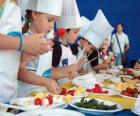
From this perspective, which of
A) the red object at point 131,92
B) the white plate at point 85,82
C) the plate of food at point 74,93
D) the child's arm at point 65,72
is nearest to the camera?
the plate of food at point 74,93

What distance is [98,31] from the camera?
321 cm

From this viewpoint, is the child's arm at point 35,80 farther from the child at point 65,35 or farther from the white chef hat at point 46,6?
the child at point 65,35

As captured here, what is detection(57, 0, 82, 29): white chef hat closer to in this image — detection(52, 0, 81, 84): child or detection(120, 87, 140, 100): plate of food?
detection(52, 0, 81, 84): child

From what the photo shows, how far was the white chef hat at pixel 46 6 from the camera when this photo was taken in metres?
2.04

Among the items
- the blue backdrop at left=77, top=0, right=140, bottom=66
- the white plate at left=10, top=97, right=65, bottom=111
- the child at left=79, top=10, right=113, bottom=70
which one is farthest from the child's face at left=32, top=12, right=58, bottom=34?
the blue backdrop at left=77, top=0, right=140, bottom=66

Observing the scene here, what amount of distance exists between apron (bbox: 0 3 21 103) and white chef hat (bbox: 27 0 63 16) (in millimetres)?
378

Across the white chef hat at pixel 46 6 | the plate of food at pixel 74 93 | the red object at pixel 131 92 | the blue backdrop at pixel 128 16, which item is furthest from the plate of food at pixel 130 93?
the blue backdrop at pixel 128 16

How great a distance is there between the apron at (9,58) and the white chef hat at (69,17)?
833 millimetres

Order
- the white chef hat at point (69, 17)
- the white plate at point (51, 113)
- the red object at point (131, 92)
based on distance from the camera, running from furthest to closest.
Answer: the white chef hat at point (69, 17)
the red object at point (131, 92)
the white plate at point (51, 113)

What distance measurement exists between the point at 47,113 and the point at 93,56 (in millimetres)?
2325

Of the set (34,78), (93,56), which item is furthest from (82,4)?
(34,78)

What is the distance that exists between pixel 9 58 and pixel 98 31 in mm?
1669

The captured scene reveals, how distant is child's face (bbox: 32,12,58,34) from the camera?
1.98 m

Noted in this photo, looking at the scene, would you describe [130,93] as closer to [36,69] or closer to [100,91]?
[100,91]
